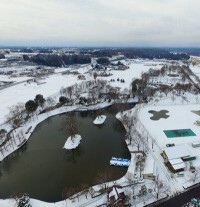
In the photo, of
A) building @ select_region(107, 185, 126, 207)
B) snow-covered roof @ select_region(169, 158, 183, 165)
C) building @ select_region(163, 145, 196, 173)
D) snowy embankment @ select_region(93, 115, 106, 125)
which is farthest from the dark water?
snow-covered roof @ select_region(169, 158, 183, 165)

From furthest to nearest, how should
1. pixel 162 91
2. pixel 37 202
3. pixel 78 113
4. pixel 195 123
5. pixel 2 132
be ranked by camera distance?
pixel 162 91, pixel 78 113, pixel 195 123, pixel 2 132, pixel 37 202

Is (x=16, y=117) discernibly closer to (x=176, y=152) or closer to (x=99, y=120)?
(x=99, y=120)

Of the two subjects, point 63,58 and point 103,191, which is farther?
point 63,58

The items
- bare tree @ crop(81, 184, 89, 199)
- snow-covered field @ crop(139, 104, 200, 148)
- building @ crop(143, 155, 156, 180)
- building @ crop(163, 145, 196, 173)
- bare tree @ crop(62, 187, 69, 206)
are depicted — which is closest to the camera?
bare tree @ crop(81, 184, 89, 199)

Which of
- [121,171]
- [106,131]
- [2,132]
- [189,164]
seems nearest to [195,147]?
→ [189,164]

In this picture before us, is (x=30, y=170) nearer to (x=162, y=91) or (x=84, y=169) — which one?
(x=84, y=169)

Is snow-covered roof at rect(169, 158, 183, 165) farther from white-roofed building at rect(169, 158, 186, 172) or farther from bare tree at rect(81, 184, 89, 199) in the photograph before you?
bare tree at rect(81, 184, 89, 199)

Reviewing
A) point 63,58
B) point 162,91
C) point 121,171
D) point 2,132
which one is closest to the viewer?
point 121,171

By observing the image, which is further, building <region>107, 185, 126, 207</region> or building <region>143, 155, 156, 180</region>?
building <region>143, 155, 156, 180</region>
